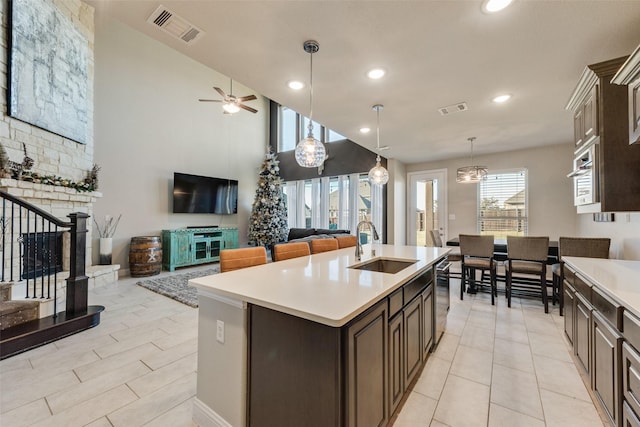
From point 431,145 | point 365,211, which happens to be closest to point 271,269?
point 431,145

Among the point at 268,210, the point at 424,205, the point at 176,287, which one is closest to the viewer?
→ the point at 176,287

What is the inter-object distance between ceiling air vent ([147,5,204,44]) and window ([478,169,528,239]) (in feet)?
19.7

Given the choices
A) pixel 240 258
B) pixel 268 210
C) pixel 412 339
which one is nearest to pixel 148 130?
pixel 268 210

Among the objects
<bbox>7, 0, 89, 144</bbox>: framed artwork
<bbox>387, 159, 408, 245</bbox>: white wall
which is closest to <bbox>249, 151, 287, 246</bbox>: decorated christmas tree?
<bbox>387, 159, 408, 245</bbox>: white wall

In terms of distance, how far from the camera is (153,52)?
5.98 metres

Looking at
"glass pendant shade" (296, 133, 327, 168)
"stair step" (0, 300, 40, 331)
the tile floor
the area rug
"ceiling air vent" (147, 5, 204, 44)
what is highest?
"ceiling air vent" (147, 5, 204, 44)

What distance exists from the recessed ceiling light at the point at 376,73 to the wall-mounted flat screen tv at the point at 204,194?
17.4 feet

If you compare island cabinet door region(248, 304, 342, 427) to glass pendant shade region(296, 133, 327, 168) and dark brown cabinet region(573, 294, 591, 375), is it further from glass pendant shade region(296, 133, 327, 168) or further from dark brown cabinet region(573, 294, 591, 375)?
dark brown cabinet region(573, 294, 591, 375)

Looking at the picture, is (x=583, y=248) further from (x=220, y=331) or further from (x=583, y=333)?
(x=220, y=331)

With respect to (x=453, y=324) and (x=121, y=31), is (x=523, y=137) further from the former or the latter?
(x=121, y=31)

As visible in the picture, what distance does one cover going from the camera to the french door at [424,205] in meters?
6.34

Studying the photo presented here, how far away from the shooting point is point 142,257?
17.2ft

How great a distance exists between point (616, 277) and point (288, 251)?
101 inches

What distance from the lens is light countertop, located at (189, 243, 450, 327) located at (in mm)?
1155
